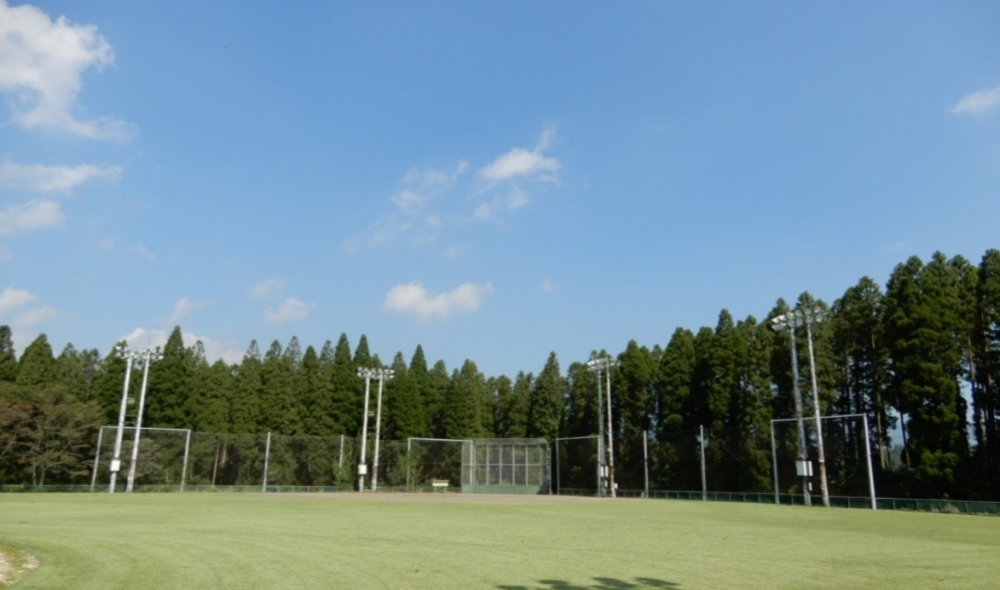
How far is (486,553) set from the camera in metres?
10.9

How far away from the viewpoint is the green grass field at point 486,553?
8250mm

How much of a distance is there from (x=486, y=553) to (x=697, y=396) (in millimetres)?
41860

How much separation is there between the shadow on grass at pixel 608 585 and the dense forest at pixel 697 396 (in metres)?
26.2

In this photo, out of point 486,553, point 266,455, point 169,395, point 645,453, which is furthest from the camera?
point 169,395

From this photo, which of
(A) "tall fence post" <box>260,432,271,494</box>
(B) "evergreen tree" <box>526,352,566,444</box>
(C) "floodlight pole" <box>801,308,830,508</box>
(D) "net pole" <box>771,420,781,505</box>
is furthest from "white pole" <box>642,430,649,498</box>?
(A) "tall fence post" <box>260,432,271,494</box>

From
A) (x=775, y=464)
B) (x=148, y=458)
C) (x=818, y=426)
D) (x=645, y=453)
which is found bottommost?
(x=148, y=458)

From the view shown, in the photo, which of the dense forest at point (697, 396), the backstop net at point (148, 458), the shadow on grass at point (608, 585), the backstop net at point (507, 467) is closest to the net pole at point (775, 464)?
the dense forest at point (697, 396)

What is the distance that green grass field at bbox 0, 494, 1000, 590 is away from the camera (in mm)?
8250

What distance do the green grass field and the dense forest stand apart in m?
17.8

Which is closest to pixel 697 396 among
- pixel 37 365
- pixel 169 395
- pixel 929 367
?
pixel 929 367

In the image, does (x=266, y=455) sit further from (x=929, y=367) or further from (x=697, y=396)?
(x=929, y=367)

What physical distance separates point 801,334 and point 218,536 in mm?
39851

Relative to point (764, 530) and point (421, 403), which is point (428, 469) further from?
point (764, 530)

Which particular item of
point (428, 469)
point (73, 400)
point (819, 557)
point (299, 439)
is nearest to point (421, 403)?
point (428, 469)
